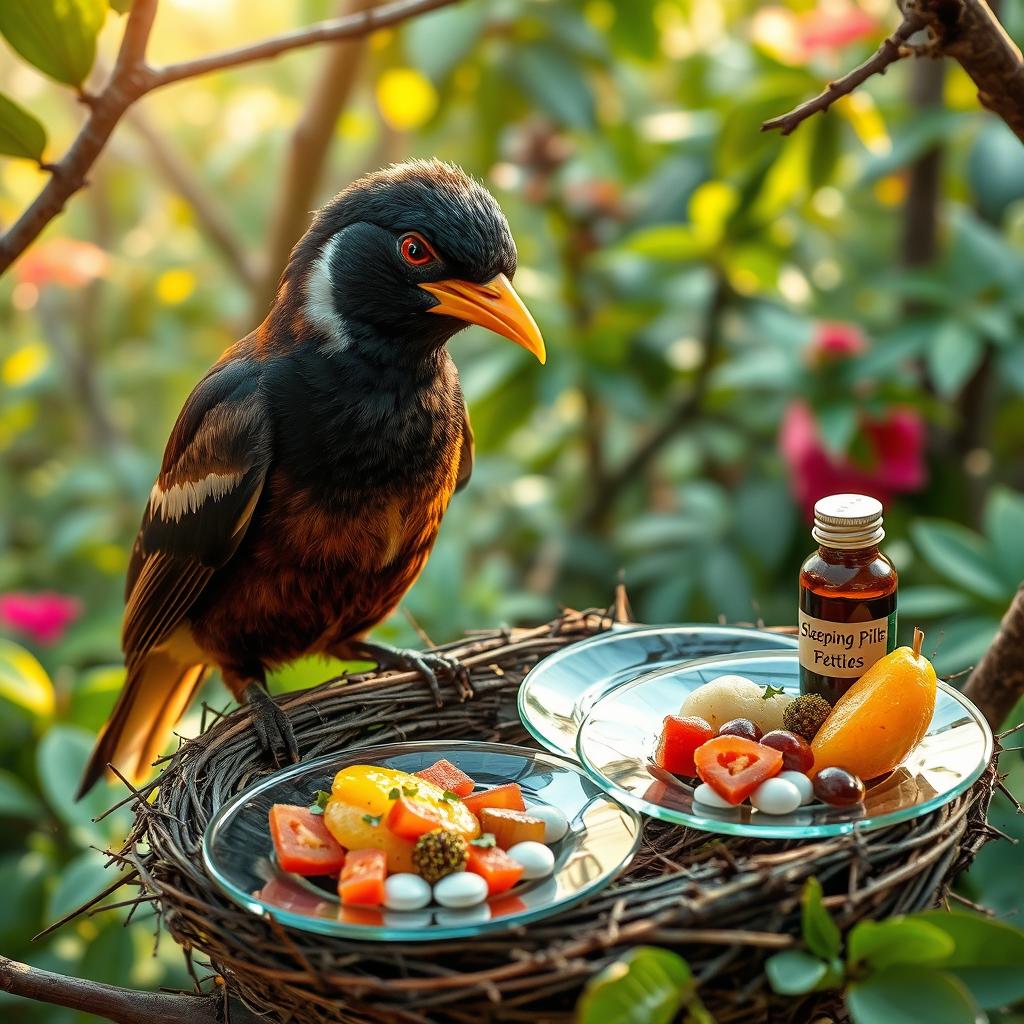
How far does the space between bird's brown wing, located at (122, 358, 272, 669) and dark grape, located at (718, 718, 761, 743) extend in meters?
0.96

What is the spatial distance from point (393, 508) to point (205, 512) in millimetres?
362

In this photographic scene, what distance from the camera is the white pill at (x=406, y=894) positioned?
178 cm

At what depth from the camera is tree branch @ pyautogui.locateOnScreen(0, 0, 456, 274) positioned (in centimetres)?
206

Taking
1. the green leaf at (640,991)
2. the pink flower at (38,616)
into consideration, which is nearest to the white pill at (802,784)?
the green leaf at (640,991)

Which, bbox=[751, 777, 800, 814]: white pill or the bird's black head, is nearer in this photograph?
bbox=[751, 777, 800, 814]: white pill

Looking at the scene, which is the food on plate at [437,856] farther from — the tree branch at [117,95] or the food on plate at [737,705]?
the tree branch at [117,95]

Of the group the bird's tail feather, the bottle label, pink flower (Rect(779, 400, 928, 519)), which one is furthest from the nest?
pink flower (Rect(779, 400, 928, 519))

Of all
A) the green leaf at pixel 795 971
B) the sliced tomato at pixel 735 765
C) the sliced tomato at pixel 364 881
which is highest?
the sliced tomato at pixel 364 881

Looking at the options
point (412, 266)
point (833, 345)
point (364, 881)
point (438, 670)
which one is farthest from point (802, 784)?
point (833, 345)

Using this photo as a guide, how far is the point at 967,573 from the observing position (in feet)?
9.89

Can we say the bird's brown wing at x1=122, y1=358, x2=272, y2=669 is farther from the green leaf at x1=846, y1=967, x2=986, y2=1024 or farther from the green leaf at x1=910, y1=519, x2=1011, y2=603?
the green leaf at x1=910, y1=519, x2=1011, y2=603

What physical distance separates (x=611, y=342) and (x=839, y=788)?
8.07ft

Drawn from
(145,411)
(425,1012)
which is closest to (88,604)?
(145,411)

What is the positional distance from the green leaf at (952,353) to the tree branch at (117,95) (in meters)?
1.80
